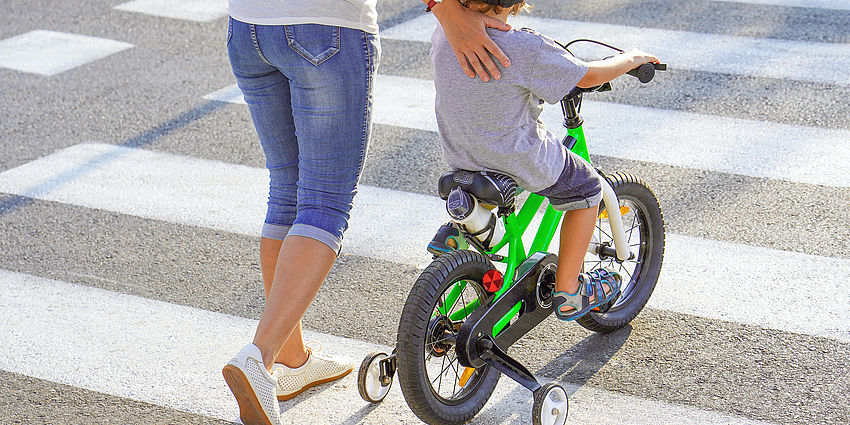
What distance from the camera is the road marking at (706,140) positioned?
16.8 feet

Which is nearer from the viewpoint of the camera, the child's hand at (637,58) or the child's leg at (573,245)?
the child's hand at (637,58)

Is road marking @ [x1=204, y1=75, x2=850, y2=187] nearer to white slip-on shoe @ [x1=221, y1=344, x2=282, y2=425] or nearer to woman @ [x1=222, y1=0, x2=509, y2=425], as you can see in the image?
woman @ [x1=222, y1=0, x2=509, y2=425]

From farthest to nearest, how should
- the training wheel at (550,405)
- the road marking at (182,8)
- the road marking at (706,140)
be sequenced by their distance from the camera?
1. the road marking at (182,8)
2. the road marking at (706,140)
3. the training wheel at (550,405)

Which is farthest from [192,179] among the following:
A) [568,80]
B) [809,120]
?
[809,120]

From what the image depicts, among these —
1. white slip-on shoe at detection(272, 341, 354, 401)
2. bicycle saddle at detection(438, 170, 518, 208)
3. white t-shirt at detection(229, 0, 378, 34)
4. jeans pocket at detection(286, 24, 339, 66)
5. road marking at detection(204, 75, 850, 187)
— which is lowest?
road marking at detection(204, 75, 850, 187)

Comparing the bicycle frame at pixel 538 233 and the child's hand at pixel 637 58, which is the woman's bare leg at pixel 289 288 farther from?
the child's hand at pixel 637 58

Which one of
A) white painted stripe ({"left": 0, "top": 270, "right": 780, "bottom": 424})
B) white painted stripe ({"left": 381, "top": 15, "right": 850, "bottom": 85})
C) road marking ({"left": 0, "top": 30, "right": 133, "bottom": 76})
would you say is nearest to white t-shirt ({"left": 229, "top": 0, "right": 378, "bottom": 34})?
white painted stripe ({"left": 0, "top": 270, "right": 780, "bottom": 424})

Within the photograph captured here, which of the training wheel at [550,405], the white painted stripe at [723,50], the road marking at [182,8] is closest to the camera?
the training wheel at [550,405]

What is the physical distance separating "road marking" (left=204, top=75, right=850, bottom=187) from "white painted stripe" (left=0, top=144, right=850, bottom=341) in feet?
2.74

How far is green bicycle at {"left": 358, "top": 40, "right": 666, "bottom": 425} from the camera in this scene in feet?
10.1

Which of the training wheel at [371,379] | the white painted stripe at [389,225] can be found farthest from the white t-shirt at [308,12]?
the white painted stripe at [389,225]

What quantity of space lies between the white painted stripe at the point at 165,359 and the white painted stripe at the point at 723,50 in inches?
138

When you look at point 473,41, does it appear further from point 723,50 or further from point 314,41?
point 723,50

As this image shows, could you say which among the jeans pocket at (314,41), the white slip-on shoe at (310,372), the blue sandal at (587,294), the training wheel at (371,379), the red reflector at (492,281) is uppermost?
the jeans pocket at (314,41)
